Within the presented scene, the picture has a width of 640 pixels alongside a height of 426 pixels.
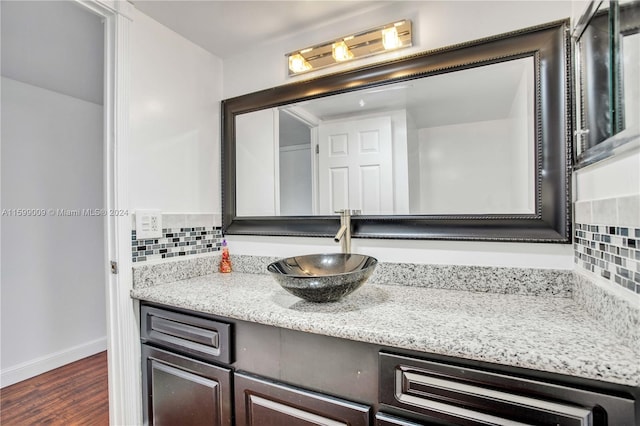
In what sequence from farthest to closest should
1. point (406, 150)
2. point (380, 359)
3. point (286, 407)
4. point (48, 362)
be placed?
point (48, 362) < point (406, 150) < point (286, 407) < point (380, 359)

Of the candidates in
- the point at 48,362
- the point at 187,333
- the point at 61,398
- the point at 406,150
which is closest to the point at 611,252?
the point at 406,150

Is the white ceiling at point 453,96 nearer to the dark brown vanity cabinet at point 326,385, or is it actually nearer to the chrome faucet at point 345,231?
the chrome faucet at point 345,231

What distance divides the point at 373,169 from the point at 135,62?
1.14 metres

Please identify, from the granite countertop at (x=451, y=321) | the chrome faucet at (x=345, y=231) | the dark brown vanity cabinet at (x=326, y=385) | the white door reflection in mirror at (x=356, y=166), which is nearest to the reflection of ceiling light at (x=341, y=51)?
the white door reflection in mirror at (x=356, y=166)

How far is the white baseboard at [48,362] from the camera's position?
215cm

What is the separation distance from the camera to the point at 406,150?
1341 mm

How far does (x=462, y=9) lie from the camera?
123 cm

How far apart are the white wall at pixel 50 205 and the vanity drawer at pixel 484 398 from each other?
2.21 meters

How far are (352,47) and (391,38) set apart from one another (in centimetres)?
18

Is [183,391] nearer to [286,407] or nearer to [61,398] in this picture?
[286,407]

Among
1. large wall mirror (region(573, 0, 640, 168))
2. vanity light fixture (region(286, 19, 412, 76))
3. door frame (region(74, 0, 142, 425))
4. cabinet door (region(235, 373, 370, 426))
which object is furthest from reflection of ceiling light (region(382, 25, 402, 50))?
cabinet door (region(235, 373, 370, 426))

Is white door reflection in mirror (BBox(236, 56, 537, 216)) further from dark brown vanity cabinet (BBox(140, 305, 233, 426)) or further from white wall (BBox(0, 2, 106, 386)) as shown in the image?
white wall (BBox(0, 2, 106, 386))

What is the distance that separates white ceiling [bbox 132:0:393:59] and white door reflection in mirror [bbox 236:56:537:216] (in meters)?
0.35

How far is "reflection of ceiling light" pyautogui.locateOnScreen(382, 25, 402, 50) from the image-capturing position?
1.32 metres
